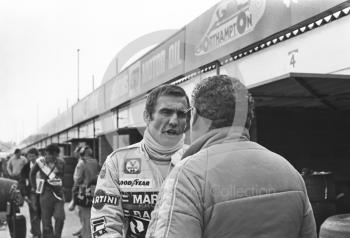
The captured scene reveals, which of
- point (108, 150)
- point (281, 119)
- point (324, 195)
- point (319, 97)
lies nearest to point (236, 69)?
point (281, 119)

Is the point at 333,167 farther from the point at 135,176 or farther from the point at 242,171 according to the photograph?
the point at 242,171

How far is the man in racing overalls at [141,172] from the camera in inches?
90.4

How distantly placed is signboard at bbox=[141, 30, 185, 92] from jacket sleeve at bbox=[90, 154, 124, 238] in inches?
247

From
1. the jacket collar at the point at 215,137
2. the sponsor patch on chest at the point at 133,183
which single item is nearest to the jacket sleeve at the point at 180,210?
the jacket collar at the point at 215,137

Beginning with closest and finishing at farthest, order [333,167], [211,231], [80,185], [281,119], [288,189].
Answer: [211,231] < [288,189] < [281,119] < [333,167] < [80,185]

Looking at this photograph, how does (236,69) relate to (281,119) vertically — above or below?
above

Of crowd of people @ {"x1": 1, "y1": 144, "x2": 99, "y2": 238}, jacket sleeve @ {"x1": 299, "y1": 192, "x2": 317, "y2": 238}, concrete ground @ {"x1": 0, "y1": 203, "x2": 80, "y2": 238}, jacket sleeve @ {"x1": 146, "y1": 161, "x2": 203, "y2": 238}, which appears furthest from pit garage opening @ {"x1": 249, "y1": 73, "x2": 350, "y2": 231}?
concrete ground @ {"x1": 0, "y1": 203, "x2": 80, "y2": 238}

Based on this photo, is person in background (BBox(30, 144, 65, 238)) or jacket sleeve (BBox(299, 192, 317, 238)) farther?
person in background (BBox(30, 144, 65, 238))

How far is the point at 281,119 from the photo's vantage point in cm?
646

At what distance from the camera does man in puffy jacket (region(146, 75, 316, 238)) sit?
1.48 metres

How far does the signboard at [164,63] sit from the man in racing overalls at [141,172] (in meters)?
6.07

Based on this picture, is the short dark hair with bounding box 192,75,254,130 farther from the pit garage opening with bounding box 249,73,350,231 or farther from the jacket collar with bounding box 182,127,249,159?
the pit garage opening with bounding box 249,73,350,231

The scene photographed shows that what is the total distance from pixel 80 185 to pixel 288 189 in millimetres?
6673

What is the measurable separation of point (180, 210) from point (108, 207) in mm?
900
